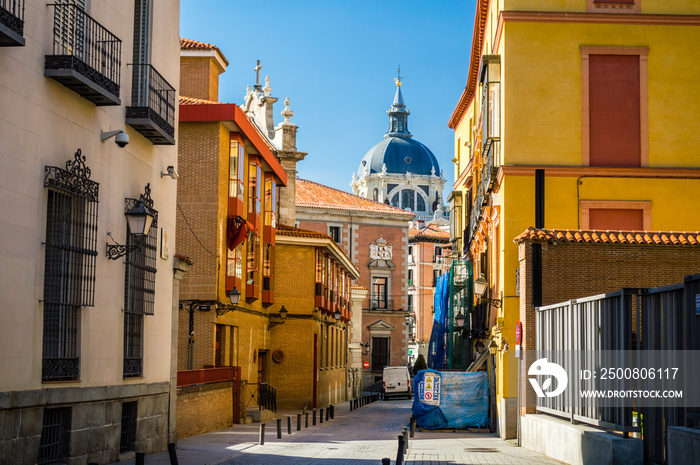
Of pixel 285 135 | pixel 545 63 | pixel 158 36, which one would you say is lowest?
pixel 158 36

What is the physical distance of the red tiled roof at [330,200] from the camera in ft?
256

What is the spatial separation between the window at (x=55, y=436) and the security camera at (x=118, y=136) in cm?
413

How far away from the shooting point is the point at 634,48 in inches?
1016

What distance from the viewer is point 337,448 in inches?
810

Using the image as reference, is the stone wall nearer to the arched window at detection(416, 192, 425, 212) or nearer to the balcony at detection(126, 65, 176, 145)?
the balcony at detection(126, 65, 176, 145)

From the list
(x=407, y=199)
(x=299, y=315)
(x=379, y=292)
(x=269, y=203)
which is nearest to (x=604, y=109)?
(x=269, y=203)

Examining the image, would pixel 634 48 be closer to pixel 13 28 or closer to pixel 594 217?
pixel 594 217

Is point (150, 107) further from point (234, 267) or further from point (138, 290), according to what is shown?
point (234, 267)

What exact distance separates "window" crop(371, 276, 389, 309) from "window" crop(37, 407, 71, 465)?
2697 inches

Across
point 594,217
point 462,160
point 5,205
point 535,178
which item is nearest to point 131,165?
point 5,205

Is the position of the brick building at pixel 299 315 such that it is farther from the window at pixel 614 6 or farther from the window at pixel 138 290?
the window at pixel 138 290

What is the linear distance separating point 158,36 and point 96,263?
513cm

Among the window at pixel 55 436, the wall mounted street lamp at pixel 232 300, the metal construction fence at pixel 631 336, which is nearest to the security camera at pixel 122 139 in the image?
the window at pixel 55 436

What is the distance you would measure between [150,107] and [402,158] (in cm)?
16583
